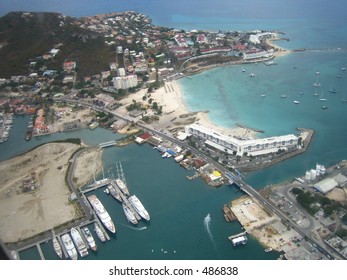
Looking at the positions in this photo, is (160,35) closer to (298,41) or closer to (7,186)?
(298,41)

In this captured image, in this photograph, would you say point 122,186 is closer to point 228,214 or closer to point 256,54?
point 228,214

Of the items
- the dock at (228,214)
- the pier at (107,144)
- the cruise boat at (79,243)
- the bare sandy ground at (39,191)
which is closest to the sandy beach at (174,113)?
the pier at (107,144)

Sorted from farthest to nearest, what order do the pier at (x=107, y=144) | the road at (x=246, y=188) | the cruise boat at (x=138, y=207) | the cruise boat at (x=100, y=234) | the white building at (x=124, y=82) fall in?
the white building at (x=124, y=82) < the pier at (x=107, y=144) < the cruise boat at (x=138, y=207) < the cruise boat at (x=100, y=234) < the road at (x=246, y=188)

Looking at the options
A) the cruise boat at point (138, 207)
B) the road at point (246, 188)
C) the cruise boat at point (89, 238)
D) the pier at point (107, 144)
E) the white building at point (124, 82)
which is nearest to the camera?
the road at point (246, 188)

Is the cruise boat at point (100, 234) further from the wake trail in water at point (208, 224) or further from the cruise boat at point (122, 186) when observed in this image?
the wake trail in water at point (208, 224)

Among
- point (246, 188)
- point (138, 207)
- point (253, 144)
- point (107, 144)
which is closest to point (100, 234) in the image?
point (138, 207)

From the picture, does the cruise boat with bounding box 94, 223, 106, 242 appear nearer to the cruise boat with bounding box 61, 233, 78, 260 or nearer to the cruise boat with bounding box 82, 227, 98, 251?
the cruise boat with bounding box 82, 227, 98, 251
